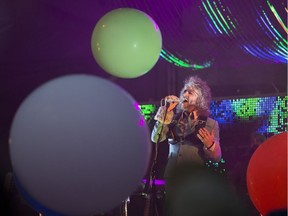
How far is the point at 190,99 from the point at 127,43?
1.45ft

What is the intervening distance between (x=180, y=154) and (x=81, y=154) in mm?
629

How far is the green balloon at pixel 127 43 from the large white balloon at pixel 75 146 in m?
0.52

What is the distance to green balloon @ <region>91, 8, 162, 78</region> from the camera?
219 cm

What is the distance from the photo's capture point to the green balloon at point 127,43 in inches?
86.1

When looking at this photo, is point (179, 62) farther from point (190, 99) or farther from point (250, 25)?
point (190, 99)

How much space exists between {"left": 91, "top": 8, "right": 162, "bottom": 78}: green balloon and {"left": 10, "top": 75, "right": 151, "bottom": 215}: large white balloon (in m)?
0.52

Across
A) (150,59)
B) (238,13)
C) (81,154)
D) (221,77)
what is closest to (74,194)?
(81,154)

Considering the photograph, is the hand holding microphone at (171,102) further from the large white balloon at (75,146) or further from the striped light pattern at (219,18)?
the striped light pattern at (219,18)

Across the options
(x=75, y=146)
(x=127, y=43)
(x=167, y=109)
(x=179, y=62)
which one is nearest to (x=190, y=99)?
(x=167, y=109)

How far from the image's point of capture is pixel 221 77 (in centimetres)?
402

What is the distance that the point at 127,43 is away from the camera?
2.18 meters

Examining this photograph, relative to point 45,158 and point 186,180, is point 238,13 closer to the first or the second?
point 186,180

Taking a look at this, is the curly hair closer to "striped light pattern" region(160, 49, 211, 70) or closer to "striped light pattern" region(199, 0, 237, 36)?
"striped light pattern" region(199, 0, 237, 36)

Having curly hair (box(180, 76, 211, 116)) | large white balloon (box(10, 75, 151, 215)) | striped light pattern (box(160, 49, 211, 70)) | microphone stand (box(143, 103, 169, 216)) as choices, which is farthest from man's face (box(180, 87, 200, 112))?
striped light pattern (box(160, 49, 211, 70))
